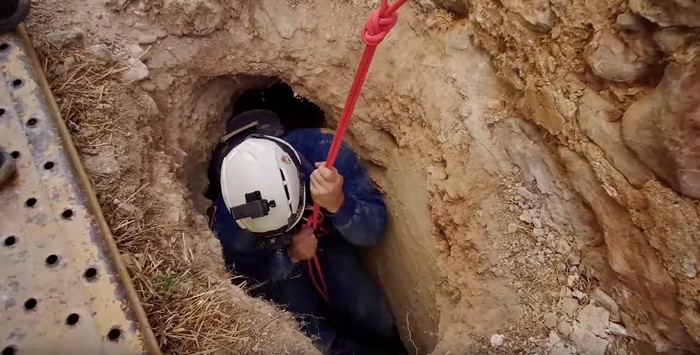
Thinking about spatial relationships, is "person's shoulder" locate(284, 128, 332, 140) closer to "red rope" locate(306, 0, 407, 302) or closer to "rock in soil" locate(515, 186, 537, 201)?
"red rope" locate(306, 0, 407, 302)

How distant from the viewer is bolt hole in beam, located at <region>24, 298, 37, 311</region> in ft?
6.12

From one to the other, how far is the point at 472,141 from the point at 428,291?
0.89 m

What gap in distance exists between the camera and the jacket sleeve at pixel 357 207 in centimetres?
302

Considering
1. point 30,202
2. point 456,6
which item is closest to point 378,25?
point 456,6

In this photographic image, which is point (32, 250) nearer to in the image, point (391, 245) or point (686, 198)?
point (391, 245)

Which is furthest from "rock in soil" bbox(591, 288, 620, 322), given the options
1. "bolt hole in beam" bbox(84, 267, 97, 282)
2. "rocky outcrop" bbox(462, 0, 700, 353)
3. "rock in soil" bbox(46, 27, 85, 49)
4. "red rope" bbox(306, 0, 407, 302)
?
"rock in soil" bbox(46, 27, 85, 49)

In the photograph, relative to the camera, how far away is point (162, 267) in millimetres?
2180

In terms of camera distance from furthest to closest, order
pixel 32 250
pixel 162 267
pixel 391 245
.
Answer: pixel 391 245, pixel 162 267, pixel 32 250

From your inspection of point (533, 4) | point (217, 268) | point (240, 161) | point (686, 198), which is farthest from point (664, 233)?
point (240, 161)

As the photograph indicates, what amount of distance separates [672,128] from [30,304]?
2.00m

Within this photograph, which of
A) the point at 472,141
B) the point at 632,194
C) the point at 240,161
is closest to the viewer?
the point at 632,194

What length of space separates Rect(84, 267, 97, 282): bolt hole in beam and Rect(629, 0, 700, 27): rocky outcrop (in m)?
1.85

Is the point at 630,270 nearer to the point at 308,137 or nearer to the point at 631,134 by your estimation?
the point at 631,134

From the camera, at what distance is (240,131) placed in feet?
10.6
